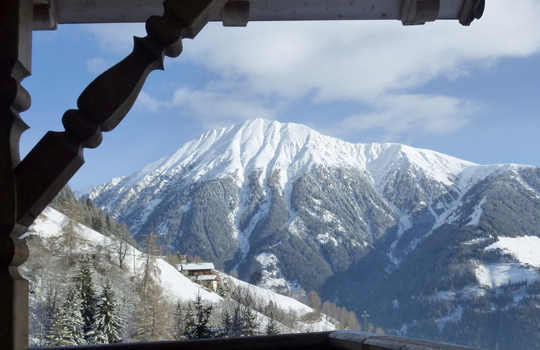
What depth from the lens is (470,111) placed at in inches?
7160

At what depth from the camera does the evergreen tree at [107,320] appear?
28711 millimetres

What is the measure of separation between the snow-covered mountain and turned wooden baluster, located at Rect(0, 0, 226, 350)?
86.7 m

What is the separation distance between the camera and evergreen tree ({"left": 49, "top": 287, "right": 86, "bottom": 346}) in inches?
1090

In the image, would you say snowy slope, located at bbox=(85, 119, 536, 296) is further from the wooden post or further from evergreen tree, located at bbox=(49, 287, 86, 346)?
the wooden post

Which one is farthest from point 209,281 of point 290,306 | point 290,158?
point 290,158

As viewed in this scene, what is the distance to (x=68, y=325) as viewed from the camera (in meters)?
28.6

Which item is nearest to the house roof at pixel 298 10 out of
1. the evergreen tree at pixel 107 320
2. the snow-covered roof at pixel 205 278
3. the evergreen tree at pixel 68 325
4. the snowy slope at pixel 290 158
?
the evergreen tree at pixel 68 325

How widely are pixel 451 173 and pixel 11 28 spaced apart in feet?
570

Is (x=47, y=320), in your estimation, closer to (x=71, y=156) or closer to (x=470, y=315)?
Result: (x=71, y=156)

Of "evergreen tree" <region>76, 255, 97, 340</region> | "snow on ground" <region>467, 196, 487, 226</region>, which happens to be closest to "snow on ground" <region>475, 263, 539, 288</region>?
"snow on ground" <region>467, 196, 487, 226</region>

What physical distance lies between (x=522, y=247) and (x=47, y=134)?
110651 millimetres

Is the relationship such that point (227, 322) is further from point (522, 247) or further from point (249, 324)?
point (522, 247)

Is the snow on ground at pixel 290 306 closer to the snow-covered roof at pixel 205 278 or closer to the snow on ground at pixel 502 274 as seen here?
the snow-covered roof at pixel 205 278

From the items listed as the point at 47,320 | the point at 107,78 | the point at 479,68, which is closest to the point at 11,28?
the point at 107,78
